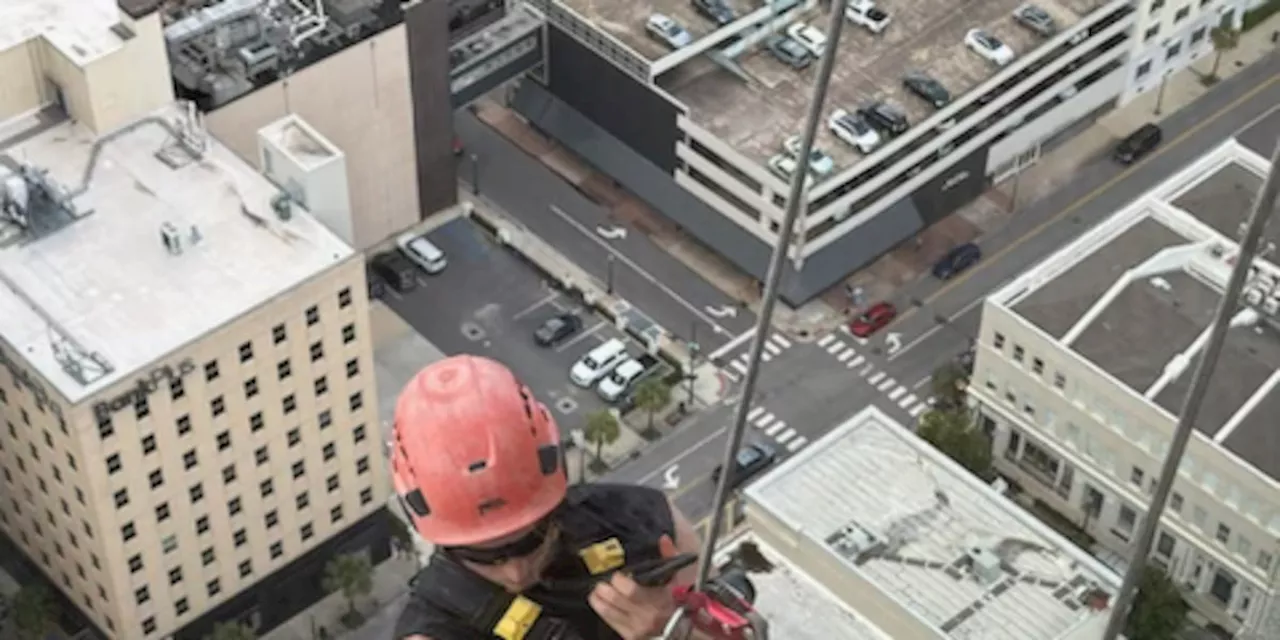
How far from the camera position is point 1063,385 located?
92.9m

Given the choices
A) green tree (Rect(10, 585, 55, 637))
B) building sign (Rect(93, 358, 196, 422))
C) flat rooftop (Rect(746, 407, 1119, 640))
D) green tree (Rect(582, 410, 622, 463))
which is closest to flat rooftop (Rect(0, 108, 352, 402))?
building sign (Rect(93, 358, 196, 422))

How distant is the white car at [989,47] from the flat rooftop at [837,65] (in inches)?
17.0

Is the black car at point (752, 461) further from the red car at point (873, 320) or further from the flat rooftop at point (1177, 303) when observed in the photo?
the flat rooftop at point (1177, 303)

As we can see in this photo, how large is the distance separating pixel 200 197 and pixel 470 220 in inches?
1053

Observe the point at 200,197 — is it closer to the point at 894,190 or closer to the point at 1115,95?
the point at 894,190

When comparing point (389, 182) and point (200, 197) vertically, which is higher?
point (200, 197)

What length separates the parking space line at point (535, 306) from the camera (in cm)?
10425

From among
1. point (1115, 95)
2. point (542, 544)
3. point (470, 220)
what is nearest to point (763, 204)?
point (470, 220)

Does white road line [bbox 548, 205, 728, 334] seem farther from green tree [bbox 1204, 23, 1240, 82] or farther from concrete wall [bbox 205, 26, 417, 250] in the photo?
green tree [bbox 1204, 23, 1240, 82]

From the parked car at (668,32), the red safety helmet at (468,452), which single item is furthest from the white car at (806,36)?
the red safety helmet at (468,452)

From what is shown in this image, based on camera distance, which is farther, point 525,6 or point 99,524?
point 525,6

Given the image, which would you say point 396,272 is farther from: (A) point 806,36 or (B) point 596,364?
(A) point 806,36

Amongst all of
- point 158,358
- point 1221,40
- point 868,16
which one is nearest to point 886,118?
point 868,16

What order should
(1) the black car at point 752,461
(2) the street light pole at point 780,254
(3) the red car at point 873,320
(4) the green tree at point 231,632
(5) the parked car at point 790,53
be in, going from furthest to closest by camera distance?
(5) the parked car at point 790,53 → (3) the red car at point 873,320 → (1) the black car at point 752,461 → (4) the green tree at point 231,632 → (2) the street light pole at point 780,254
